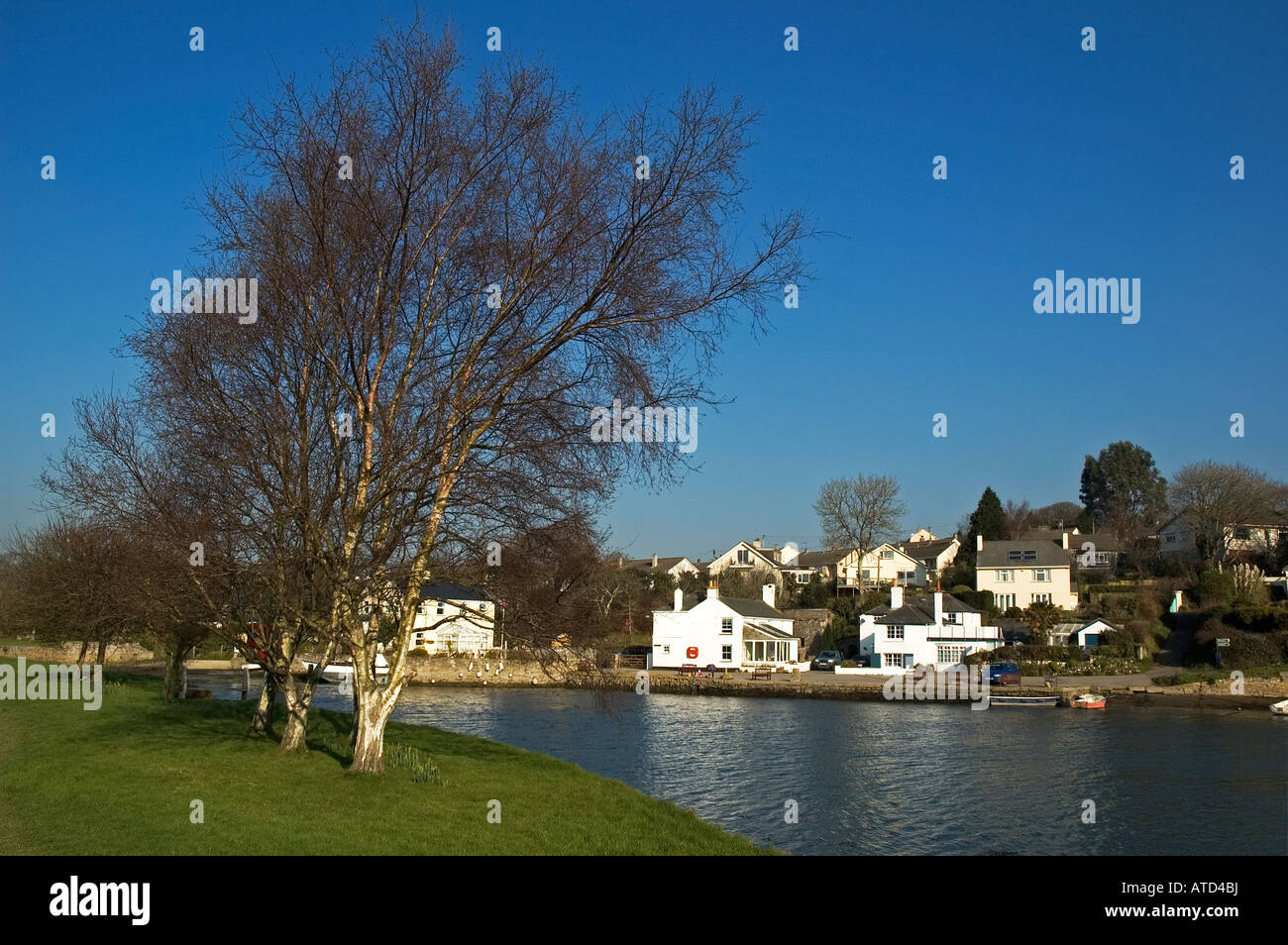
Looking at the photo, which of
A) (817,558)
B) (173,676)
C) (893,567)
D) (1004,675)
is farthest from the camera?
(817,558)

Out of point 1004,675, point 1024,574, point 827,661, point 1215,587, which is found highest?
point 1024,574

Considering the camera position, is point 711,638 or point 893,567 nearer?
point 711,638

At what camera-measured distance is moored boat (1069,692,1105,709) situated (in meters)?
48.8

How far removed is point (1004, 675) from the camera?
5688cm

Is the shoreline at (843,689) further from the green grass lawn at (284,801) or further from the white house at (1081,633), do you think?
the green grass lawn at (284,801)

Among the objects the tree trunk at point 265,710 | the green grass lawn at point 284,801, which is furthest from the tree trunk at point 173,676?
the tree trunk at point 265,710

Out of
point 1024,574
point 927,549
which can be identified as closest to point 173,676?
point 1024,574

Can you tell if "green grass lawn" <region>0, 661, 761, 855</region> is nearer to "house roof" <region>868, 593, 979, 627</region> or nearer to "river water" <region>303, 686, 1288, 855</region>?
"river water" <region>303, 686, 1288, 855</region>

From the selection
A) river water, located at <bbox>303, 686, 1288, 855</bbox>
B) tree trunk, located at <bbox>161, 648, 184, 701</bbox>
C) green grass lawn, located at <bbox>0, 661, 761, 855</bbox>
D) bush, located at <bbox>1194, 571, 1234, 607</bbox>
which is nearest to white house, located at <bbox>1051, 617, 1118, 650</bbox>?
bush, located at <bbox>1194, 571, 1234, 607</bbox>

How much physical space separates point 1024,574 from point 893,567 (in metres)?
21.6

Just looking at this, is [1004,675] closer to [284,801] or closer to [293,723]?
[293,723]

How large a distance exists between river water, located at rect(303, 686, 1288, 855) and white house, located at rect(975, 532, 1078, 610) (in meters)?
30.6
